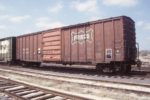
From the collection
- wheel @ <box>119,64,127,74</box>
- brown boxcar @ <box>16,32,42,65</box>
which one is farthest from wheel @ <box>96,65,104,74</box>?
brown boxcar @ <box>16,32,42,65</box>

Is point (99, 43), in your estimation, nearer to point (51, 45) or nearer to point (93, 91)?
point (51, 45)

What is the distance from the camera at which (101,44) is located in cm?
1512

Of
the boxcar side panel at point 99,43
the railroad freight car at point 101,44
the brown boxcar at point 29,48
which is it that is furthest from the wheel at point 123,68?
the brown boxcar at point 29,48

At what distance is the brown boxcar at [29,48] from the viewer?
852 inches

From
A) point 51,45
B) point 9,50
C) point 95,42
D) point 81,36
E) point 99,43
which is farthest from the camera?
point 9,50

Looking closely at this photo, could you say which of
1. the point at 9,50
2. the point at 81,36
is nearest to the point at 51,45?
the point at 81,36

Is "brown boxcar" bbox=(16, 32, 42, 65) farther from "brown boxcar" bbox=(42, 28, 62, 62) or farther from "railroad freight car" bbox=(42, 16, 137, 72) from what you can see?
"railroad freight car" bbox=(42, 16, 137, 72)

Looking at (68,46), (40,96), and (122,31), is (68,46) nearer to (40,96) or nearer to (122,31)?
(122,31)

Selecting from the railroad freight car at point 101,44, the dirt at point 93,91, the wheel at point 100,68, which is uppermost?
the railroad freight car at point 101,44

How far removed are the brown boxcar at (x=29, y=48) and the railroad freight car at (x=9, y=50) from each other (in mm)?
664

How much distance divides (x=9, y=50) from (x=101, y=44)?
15.5 meters

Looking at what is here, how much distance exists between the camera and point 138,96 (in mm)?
8359

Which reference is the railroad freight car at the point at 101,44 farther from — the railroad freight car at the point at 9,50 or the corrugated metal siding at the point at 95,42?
the railroad freight car at the point at 9,50

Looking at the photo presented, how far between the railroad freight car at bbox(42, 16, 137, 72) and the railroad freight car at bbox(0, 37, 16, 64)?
10012mm
